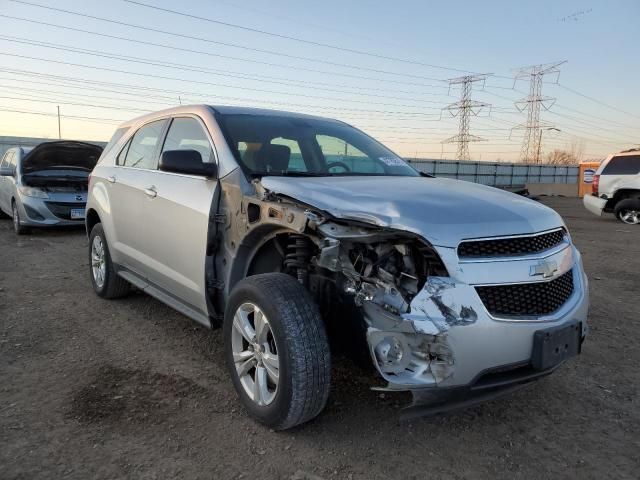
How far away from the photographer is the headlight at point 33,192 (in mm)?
9219

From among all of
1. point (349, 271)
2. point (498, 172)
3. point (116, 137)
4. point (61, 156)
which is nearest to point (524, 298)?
point (349, 271)

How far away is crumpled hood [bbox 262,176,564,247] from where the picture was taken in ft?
7.82

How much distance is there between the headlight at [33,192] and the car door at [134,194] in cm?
539

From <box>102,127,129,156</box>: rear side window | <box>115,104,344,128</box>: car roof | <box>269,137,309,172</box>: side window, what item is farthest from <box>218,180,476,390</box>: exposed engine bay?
<box>102,127,129,156</box>: rear side window

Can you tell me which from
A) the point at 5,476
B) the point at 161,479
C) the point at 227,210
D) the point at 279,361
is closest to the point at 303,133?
the point at 227,210

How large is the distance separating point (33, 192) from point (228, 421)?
8.16 metres

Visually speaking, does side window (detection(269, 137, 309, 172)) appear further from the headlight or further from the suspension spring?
the headlight

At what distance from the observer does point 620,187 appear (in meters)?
13.1

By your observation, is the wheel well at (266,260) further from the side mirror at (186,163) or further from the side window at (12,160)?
the side window at (12,160)

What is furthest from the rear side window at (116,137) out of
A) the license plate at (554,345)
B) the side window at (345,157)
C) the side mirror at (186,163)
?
the license plate at (554,345)

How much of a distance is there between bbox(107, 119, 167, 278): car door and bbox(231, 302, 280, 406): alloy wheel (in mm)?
1445

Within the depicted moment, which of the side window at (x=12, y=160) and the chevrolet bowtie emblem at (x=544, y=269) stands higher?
the side window at (x=12, y=160)

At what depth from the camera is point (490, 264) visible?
2375 mm

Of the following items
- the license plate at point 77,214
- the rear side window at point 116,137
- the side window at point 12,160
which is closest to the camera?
the rear side window at point 116,137
